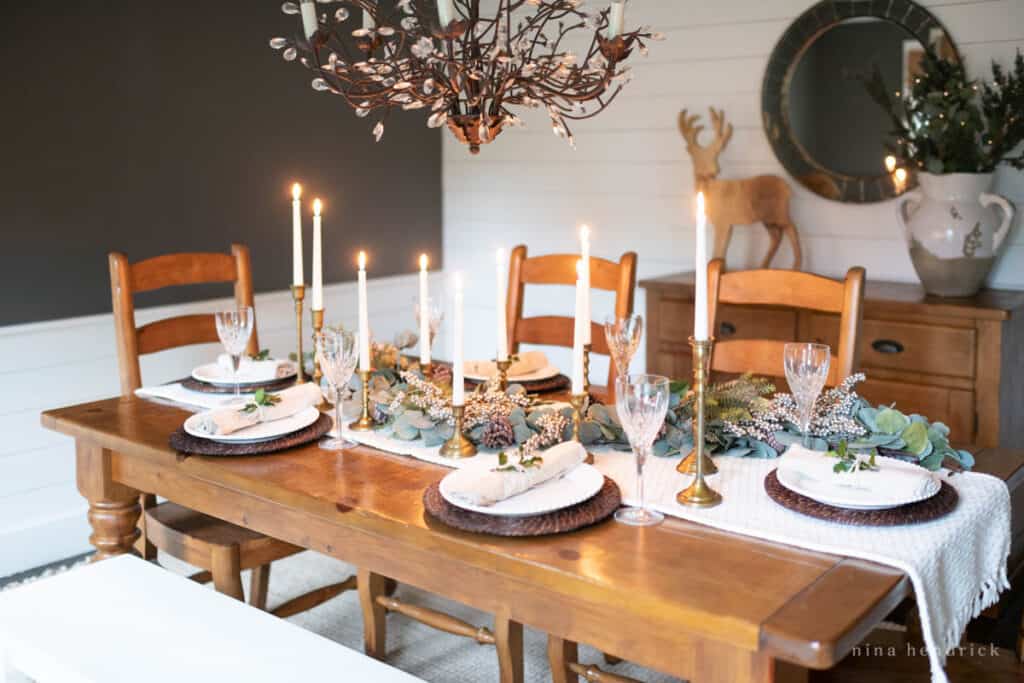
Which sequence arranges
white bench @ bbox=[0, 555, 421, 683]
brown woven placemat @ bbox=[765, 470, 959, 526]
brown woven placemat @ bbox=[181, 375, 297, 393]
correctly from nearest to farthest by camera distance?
1. brown woven placemat @ bbox=[765, 470, 959, 526]
2. white bench @ bbox=[0, 555, 421, 683]
3. brown woven placemat @ bbox=[181, 375, 297, 393]

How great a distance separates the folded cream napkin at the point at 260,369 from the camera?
246 cm

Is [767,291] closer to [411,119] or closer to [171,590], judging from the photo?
[171,590]

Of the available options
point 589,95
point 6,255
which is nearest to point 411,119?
point 6,255

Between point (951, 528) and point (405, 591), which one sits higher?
point (951, 528)

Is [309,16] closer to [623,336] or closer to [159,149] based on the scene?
[623,336]

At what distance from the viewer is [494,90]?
184 cm

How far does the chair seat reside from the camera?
2279 millimetres

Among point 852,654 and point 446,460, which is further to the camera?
point 446,460

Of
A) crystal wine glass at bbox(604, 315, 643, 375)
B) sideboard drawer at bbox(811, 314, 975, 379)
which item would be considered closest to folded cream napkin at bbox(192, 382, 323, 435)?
crystal wine glass at bbox(604, 315, 643, 375)

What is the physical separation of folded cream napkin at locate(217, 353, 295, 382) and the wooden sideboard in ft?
3.76

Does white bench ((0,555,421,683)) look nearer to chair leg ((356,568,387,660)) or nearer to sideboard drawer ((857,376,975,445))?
chair leg ((356,568,387,660))

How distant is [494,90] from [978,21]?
206 centimetres

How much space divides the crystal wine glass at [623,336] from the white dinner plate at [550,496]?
0.29m

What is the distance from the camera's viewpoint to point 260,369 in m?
2.50
